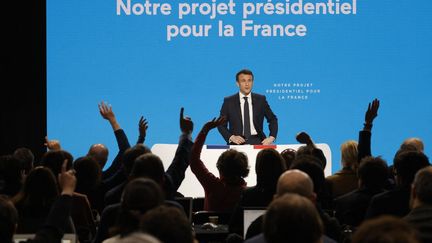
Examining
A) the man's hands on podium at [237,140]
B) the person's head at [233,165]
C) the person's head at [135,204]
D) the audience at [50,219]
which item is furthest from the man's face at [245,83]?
the person's head at [135,204]

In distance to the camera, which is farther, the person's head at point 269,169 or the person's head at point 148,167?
the person's head at point 269,169

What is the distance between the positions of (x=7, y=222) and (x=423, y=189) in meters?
1.77

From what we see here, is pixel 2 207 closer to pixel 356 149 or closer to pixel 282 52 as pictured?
pixel 356 149

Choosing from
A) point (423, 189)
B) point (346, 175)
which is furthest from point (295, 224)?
point (346, 175)

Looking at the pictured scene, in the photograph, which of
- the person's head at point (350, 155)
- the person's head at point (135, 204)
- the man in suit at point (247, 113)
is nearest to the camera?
the person's head at point (135, 204)

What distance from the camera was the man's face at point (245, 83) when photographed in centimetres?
941

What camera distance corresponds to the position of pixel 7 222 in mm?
2826

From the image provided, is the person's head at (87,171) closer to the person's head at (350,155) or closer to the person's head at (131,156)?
the person's head at (131,156)

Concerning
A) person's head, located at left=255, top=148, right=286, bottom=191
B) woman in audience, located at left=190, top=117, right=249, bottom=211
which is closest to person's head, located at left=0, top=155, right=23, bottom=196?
woman in audience, located at left=190, top=117, right=249, bottom=211

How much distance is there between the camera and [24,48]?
9.91 metres

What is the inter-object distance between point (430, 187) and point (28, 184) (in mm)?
1926

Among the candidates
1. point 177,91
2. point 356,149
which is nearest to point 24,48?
point 177,91

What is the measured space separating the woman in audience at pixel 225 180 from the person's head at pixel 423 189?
1807 millimetres

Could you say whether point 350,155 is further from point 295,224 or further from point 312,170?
point 295,224
